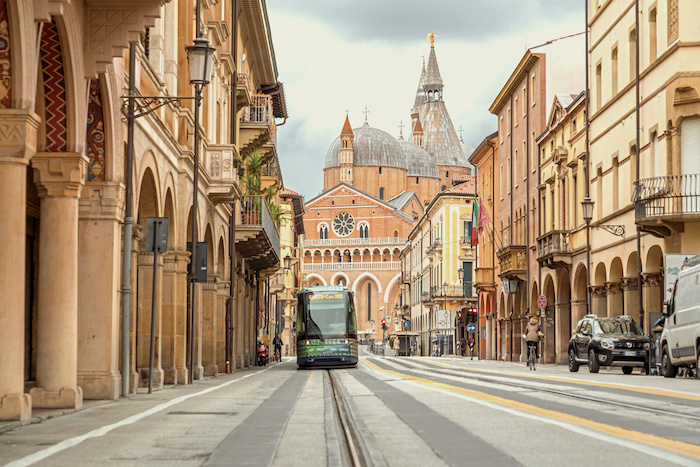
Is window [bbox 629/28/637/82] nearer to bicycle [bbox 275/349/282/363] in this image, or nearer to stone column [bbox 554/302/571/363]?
stone column [bbox 554/302/571/363]

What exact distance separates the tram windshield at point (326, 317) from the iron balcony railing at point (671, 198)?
13.8 m

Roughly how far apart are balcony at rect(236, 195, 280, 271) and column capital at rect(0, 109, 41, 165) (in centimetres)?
2499

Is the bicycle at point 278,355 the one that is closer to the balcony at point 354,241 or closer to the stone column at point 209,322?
the stone column at point 209,322

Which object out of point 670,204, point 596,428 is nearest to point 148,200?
point 596,428

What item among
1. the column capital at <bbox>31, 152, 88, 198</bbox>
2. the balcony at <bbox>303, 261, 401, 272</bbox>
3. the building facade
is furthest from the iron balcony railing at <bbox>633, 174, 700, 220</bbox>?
the balcony at <bbox>303, 261, 401, 272</bbox>

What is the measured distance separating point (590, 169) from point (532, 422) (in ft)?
105

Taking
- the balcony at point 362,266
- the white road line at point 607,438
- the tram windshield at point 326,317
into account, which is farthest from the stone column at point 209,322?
the balcony at point 362,266

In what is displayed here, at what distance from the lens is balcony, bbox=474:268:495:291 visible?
67.6 meters

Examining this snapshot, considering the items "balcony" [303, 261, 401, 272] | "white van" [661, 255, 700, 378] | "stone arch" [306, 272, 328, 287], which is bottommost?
"white van" [661, 255, 700, 378]

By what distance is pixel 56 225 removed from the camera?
584 inches

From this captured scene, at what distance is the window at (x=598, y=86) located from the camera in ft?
137

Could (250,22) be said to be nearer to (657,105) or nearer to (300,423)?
(657,105)

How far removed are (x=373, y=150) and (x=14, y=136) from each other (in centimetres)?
16184

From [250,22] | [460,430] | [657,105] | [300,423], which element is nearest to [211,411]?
[300,423]
